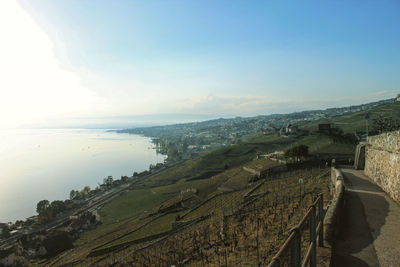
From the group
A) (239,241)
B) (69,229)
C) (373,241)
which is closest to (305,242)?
(373,241)

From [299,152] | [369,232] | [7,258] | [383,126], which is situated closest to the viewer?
[369,232]

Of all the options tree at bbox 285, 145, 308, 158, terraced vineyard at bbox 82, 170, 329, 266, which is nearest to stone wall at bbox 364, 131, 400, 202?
terraced vineyard at bbox 82, 170, 329, 266

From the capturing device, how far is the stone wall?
1069 centimetres

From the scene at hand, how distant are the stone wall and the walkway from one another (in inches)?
26.3

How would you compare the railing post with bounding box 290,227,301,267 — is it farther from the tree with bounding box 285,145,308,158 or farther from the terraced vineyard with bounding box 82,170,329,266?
the tree with bounding box 285,145,308,158

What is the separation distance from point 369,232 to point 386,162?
692 cm

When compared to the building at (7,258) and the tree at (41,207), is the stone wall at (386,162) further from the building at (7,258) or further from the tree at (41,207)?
A: the tree at (41,207)

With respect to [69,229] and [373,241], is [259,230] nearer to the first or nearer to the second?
[373,241]

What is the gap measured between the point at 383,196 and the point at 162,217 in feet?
111

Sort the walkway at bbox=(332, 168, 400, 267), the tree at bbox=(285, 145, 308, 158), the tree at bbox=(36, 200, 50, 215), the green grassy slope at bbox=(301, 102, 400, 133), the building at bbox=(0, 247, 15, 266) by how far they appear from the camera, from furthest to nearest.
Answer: the green grassy slope at bbox=(301, 102, 400, 133) → the tree at bbox=(36, 200, 50, 215) → the tree at bbox=(285, 145, 308, 158) → the building at bbox=(0, 247, 15, 266) → the walkway at bbox=(332, 168, 400, 267)

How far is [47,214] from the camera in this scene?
2419 inches

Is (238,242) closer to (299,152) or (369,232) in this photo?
(369,232)

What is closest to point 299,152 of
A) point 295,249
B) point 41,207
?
point 295,249

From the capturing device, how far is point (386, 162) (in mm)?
12281
